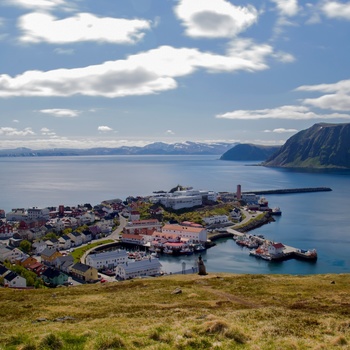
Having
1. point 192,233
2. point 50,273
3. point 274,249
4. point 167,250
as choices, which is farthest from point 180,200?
point 50,273

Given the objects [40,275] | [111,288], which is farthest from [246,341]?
[40,275]

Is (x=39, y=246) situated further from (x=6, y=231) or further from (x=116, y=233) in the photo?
(x=116, y=233)

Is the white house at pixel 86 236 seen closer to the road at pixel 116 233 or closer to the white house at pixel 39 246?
the road at pixel 116 233

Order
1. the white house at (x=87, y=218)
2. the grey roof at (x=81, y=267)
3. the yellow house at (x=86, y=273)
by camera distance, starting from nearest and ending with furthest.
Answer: the yellow house at (x=86, y=273)
the grey roof at (x=81, y=267)
the white house at (x=87, y=218)

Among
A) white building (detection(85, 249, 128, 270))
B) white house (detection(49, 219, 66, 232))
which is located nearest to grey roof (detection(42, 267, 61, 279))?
white building (detection(85, 249, 128, 270))

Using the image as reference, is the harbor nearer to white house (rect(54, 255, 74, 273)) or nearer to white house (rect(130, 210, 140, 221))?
white house (rect(54, 255, 74, 273))

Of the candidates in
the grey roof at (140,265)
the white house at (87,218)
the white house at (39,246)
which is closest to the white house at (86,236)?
the white house at (39,246)
